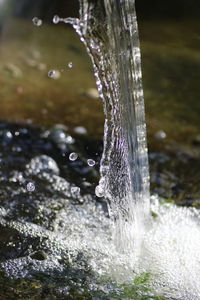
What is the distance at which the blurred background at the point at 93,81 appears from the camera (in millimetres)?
4006

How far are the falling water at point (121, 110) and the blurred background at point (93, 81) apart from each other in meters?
0.42

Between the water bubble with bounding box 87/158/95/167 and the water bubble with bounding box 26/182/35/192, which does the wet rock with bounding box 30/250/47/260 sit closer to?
the water bubble with bounding box 26/182/35/192

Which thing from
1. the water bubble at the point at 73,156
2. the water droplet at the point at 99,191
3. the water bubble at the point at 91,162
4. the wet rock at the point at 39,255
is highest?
the water bubble at the point at 73,156

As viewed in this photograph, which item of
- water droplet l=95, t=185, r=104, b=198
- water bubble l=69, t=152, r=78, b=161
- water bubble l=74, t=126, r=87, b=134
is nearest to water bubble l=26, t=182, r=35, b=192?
water droplet l=95, t=185, r=104, b=198

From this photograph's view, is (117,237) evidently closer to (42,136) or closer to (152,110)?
(42,136)

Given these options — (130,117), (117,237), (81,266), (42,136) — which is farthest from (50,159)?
(81,266)

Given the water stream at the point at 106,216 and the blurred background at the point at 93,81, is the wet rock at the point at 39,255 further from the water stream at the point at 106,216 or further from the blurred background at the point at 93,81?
the blurred background at the point at 93,81

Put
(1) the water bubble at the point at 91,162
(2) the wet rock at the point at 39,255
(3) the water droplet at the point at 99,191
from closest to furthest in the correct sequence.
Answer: (2) the wet rock at the point at 39,255 → (3) the water droplet at the point at 99,191 → (1) the water bubble at the point at 91,162

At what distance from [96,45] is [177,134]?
5.45 feet

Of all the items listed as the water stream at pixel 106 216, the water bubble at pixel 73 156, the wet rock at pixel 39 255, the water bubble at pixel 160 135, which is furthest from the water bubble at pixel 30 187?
the water bubble at pixel 160 135

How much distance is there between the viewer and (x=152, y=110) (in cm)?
486

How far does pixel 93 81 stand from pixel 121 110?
8.10 ft

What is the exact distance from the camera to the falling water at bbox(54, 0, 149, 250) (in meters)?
2.91

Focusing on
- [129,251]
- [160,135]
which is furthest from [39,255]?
[160,135]
